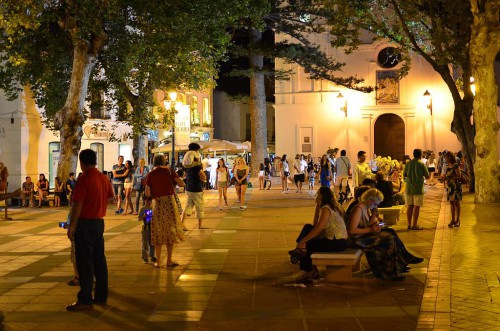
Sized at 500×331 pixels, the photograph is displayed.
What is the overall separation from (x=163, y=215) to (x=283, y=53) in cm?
2435

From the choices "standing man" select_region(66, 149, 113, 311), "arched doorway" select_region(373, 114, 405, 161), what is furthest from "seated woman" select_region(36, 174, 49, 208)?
"arched doorway" select_region(373, 114, 405, 161)

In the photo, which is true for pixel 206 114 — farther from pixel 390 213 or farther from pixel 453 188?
pixel 453 188

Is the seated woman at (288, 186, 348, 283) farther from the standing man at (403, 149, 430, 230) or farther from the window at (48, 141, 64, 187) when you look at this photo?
the window at (48, 141, 64, 187)

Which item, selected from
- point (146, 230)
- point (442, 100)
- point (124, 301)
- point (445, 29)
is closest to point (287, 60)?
point (442, 100)

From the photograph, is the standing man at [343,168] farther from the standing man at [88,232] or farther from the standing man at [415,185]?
the standing man at [88,232]

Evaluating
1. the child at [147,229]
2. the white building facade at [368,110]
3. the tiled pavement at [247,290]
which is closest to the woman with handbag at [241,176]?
the tiled pavement at [247,290]

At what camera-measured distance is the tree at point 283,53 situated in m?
33.6

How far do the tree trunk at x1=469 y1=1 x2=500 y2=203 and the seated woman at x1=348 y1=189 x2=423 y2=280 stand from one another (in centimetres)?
1065

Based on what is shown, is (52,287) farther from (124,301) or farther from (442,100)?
(442,100)

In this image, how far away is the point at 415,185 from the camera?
13.6 m

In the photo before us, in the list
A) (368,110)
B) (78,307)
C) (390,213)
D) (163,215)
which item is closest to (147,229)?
(163,215)

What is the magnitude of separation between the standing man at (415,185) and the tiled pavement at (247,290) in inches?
18.5

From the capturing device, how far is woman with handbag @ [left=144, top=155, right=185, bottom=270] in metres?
9.73

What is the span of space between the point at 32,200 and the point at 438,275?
17.8 metres
